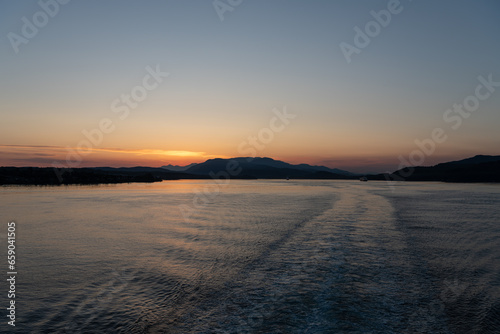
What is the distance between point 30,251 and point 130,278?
6.05 m

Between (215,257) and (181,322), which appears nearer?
(181,322)

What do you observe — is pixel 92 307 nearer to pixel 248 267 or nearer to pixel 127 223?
pixel 248 267

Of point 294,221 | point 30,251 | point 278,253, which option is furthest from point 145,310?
point 294,221

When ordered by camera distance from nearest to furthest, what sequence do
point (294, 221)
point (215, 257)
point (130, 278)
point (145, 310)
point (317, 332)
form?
point (317, 332)
point (145, 310)
point (130, 278)
point (215, 257)
point (294, 221)

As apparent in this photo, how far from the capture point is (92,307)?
753 centimetres

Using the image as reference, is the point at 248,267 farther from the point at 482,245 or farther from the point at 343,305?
the point at 482,245

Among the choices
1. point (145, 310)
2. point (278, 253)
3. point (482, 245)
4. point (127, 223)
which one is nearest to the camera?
point (145, 310)

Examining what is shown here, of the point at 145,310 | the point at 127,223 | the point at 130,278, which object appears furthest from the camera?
the point at 127,223

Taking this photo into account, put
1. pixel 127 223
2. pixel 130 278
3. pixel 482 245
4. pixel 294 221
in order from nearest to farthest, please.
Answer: pixel 130 278 < pixel 482 245 < pixel 127 223 < pixel 294 221

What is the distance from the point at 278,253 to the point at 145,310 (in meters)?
6.91

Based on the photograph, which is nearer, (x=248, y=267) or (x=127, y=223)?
(x=248, y=267)

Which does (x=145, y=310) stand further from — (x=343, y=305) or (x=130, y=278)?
(x=343, y=305)

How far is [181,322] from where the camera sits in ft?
22.2

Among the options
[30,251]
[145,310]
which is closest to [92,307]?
[145,310]
